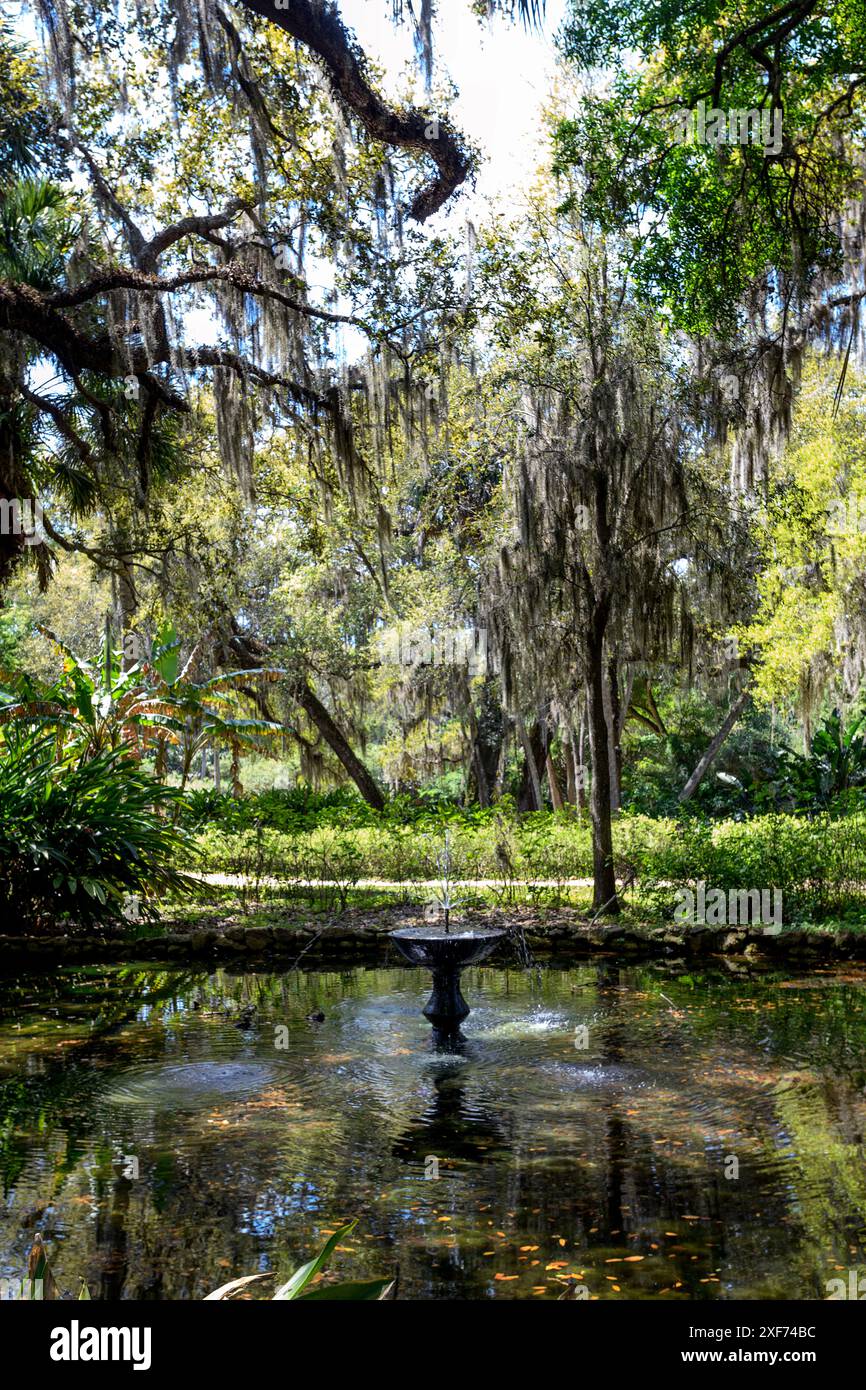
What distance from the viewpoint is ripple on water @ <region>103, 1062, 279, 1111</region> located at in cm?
673

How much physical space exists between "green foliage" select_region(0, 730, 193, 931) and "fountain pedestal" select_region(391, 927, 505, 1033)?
437 cm

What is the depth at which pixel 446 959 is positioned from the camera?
28.0 ft

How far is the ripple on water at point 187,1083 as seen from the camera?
22.1ft

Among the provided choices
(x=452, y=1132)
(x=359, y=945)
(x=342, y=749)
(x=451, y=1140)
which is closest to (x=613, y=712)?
(x=342, y=749)

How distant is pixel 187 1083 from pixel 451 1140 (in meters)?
2.00

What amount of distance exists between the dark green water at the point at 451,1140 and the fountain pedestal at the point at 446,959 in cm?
24

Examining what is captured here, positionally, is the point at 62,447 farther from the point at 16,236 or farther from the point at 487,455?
the point at 487,455

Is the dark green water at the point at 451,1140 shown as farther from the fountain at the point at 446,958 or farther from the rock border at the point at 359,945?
the rock border at the point at 359,945

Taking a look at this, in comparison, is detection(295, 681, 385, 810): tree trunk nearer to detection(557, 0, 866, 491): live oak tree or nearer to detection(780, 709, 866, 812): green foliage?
detection(780, 709, 866, 812): green foliage

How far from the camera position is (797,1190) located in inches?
200

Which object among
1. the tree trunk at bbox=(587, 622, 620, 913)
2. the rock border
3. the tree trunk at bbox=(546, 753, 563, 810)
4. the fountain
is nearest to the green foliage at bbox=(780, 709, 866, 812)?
the tree trunk at bbox=(546, 753, 563, 810)

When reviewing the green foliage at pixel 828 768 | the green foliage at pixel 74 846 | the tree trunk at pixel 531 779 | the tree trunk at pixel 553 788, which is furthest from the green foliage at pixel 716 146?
the tree trunk at pixel 553 788

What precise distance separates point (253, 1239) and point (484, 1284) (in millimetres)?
1003

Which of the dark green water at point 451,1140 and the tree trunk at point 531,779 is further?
the tree trunk at point 531,779
